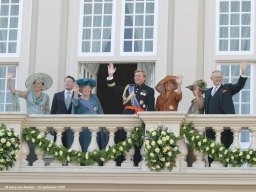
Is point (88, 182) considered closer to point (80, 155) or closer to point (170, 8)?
point (80, 155)

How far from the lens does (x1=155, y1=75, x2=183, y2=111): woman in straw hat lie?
64.2 ft

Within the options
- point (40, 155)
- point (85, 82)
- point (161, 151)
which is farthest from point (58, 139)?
point (161, 151)

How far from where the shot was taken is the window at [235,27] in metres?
21.4

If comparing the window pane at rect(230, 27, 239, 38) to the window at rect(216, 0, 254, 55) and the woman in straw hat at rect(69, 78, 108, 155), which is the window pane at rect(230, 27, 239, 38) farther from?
the woman in straw hat at rect(69, 78, 108, 155)

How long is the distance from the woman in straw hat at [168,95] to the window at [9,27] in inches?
149

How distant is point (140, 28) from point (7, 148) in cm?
438

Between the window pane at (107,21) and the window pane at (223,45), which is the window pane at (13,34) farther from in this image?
the window pane at (223,45)

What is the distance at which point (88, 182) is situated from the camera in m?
18.9

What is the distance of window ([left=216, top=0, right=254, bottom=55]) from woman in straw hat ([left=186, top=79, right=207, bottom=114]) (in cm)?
151

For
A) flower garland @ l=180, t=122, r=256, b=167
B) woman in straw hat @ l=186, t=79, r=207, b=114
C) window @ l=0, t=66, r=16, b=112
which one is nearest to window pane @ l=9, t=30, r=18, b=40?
window @ l=0, t=66, r=16, b=112

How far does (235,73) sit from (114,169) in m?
3.92

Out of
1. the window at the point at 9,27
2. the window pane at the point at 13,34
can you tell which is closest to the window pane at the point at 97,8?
the window at the point at 9,27

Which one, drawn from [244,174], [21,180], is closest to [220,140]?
[244,174]

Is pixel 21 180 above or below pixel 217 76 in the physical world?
below
